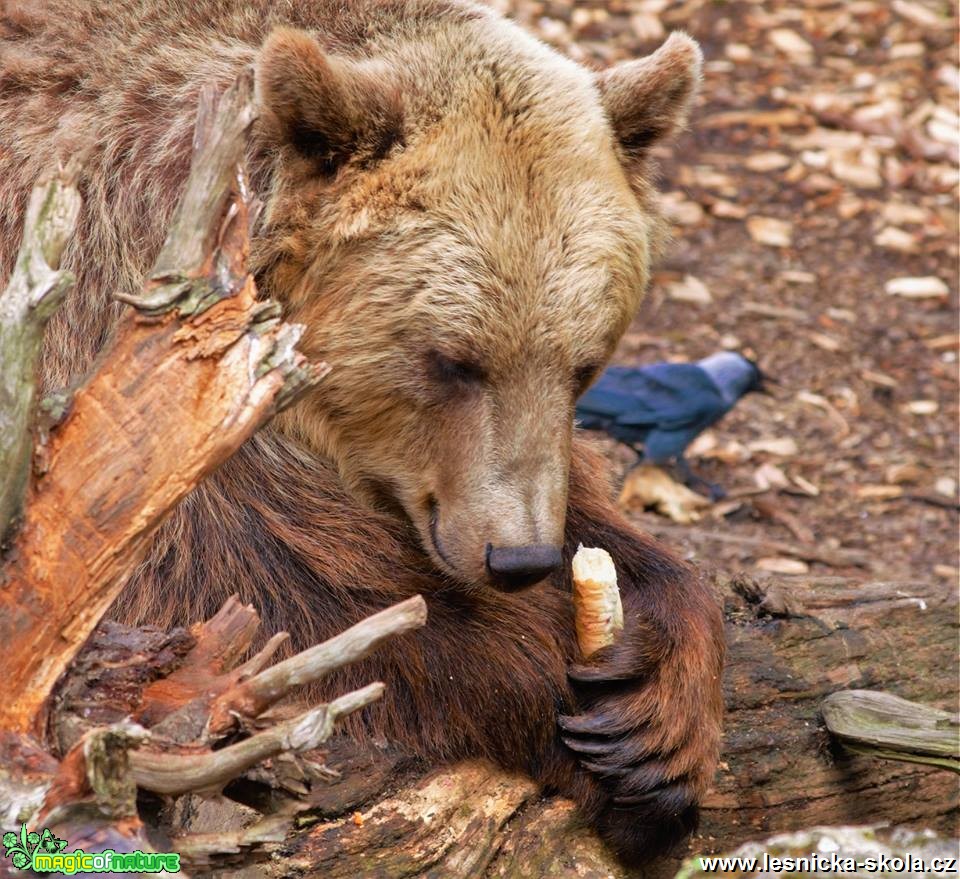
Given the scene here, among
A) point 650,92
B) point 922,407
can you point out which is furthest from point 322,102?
point 922,407

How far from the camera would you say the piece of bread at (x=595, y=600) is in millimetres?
3629

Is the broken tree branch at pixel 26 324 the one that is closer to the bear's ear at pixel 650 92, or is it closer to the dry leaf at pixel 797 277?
the bear's ear at pixel 650 92

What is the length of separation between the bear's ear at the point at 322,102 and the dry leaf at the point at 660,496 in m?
3.60

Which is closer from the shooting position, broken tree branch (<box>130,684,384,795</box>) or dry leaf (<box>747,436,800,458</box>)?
broken tree branch (<box>130,684,384,795</box>)

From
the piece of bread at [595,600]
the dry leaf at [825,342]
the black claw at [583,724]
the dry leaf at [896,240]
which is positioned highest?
the piece of bread at [595,600]

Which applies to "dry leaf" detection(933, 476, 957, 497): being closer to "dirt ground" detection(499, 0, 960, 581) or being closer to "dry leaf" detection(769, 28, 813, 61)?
"dirt ground" detection(499, 0, 960, 581)

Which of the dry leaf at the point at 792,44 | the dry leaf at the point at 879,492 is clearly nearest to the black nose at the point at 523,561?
the dry leaf at the point at 879,492

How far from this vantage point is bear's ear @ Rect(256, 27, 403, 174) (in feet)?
10.6

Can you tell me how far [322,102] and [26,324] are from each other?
1.24 meters

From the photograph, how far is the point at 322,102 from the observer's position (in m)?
3.31

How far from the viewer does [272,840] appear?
231 cm

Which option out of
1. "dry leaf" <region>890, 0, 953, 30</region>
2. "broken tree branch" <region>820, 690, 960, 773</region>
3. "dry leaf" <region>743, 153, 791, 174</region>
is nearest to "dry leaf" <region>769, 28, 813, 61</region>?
"dry leaf" <region>890, 0, 953, 30</region>

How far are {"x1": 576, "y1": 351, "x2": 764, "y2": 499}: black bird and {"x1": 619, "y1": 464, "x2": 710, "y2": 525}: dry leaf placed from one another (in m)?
0.07

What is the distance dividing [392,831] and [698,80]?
237cm
